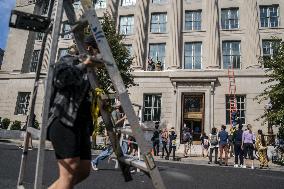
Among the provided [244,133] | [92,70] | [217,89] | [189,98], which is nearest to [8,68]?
[189,98]

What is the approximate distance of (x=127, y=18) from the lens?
33719 mm

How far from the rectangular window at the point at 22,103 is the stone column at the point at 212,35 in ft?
66.9

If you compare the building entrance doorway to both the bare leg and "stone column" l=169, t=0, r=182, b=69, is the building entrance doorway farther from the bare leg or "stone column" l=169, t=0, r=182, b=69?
the bare leg

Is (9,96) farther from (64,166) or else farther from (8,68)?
(64,166)

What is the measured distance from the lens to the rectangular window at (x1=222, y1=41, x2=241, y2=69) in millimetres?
29328

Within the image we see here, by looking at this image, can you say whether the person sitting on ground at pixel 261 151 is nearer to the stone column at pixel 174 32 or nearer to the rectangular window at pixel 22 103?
the stone column at pixel 174 32

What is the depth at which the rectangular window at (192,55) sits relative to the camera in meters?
30.2

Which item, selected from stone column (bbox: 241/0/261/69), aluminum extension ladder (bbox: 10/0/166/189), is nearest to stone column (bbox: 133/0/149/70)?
stone column (bbox: 241/0/261/69)

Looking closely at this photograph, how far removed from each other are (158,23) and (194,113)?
410 inches

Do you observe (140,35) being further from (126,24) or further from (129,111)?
(129,111)

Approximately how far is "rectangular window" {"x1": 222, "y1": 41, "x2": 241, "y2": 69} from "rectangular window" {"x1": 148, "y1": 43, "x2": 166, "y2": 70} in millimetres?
5941

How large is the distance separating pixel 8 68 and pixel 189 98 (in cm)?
2187

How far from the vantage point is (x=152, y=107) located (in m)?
30.0

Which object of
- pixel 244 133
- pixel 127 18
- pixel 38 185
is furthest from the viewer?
pixel 127 18
